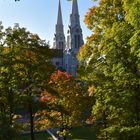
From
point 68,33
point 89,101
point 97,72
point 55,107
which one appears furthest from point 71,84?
point 68,33

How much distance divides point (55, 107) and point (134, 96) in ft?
25.7

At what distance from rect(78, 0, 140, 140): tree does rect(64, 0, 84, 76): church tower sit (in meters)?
143

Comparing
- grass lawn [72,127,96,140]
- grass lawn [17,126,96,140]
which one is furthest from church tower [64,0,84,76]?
grass lawn [17,126,96,140]

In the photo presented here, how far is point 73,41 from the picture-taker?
177 m

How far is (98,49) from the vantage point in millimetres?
27734

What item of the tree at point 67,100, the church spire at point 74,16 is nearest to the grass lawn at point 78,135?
the tree at point 67,100

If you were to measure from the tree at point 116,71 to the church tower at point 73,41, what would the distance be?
14350 centimetres

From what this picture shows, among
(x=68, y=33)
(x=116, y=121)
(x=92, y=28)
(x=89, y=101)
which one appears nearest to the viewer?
(x=116, y=121)

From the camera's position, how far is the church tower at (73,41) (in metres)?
172

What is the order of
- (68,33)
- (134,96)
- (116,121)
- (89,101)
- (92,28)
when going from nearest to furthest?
(134,96) < (116,121) < (92,28) < (89,101) < (68,33)

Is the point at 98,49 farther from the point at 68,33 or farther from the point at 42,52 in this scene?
the point at 68,33

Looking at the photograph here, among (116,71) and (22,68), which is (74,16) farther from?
(116,71)

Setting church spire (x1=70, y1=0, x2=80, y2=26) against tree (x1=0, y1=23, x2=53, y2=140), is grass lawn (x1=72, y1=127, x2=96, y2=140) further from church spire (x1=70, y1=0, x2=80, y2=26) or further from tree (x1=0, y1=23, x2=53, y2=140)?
church spire (x1=70, y1=0, x2=80, y2=26)

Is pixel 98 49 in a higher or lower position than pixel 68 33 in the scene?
lower
